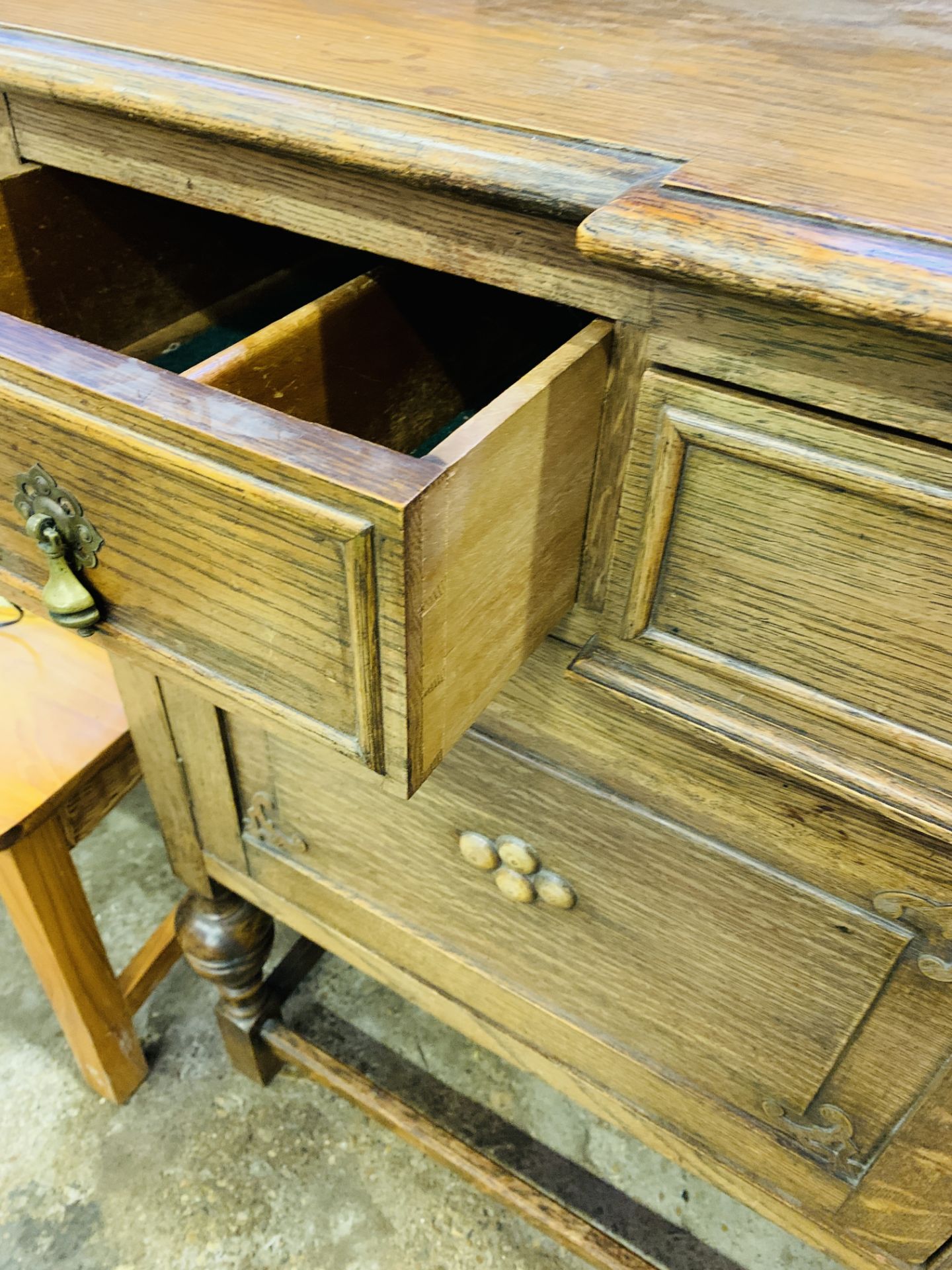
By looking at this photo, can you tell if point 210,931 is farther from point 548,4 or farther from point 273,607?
point 548,4

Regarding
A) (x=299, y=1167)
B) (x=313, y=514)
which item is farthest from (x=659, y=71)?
(x=299, y=1167)

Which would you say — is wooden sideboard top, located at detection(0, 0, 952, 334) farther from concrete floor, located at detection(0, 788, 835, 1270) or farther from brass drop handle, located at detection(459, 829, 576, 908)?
concrete floor, located at detection(0, 788, 835, 1270)

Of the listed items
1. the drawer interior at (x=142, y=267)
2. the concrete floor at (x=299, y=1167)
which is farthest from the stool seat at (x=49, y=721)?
the concrete floor at (x=299, y=1167)

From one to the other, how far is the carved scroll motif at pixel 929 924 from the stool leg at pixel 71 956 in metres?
0.60

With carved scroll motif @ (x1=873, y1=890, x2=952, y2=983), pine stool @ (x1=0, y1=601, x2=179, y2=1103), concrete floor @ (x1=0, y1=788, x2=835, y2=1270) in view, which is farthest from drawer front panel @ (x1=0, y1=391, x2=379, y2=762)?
concrete floor @ (x1=0, y1=788, x2=835, y2=1270)

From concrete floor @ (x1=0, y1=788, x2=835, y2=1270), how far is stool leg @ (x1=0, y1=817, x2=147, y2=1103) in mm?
57


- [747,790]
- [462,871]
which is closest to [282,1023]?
[462,871]

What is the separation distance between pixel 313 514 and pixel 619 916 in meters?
0.31

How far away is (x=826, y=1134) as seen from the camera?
504 millimetres

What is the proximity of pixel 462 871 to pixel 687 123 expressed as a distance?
0.41m

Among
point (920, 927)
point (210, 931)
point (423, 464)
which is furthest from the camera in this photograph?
point (210, 931)

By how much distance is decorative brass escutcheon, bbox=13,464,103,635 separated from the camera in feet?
1.29

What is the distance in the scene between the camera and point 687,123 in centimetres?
38

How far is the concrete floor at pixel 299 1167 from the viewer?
864mm
